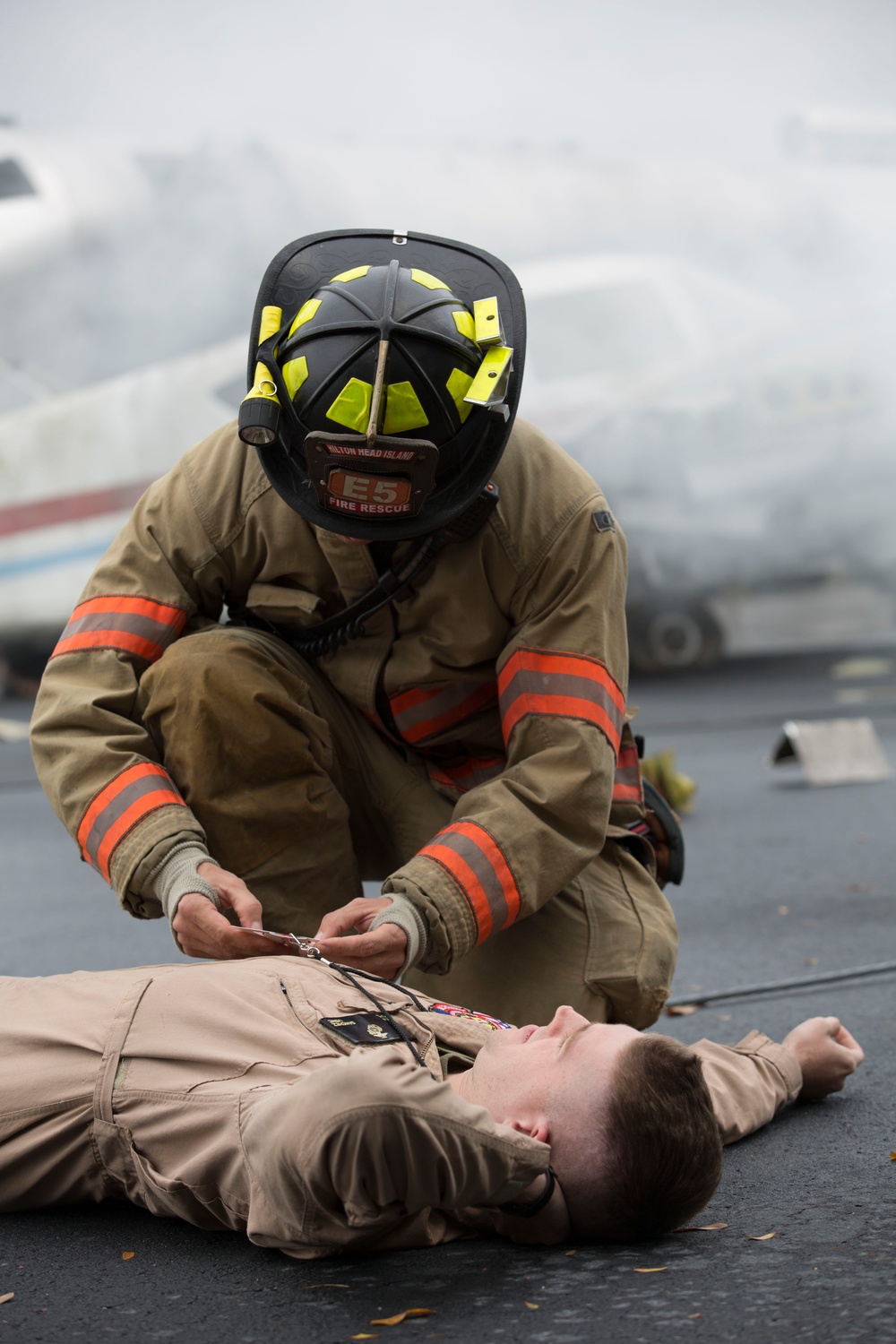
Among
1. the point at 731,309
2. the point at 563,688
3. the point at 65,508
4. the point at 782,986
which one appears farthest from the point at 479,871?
the point at 731,309

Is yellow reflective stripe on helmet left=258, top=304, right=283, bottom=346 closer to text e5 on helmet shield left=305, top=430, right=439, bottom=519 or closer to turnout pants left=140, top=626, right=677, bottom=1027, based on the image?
text e5 on helmet shield left=305, top=430, right=439, bottom=519

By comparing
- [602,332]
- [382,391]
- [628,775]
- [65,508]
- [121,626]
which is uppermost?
[602,332]

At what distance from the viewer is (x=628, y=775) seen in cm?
221

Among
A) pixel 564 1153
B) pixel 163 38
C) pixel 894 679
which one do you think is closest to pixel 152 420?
pixel 163 38

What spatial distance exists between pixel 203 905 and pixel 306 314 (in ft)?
2.73

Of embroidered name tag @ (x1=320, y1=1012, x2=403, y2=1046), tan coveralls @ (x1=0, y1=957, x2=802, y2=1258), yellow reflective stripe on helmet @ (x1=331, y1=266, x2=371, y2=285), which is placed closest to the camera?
tan coveralls @ (x1=0, y1=957, x2=802, y2=1258)

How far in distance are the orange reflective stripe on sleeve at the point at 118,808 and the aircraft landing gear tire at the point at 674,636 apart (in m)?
5.57

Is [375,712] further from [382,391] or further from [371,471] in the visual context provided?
[382,391]

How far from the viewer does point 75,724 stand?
1.95m

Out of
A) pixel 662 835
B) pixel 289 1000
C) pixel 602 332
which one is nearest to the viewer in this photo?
pixel 289 1000

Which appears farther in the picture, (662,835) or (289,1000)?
(662,835)

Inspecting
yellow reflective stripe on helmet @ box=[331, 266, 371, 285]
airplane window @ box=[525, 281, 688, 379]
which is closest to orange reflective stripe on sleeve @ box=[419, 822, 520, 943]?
yellow reflective stripe on helmet @ box=[331, 266, 371, 285]

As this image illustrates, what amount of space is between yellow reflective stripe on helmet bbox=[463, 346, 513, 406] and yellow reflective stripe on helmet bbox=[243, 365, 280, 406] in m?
0.27

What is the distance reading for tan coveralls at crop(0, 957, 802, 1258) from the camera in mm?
1217
